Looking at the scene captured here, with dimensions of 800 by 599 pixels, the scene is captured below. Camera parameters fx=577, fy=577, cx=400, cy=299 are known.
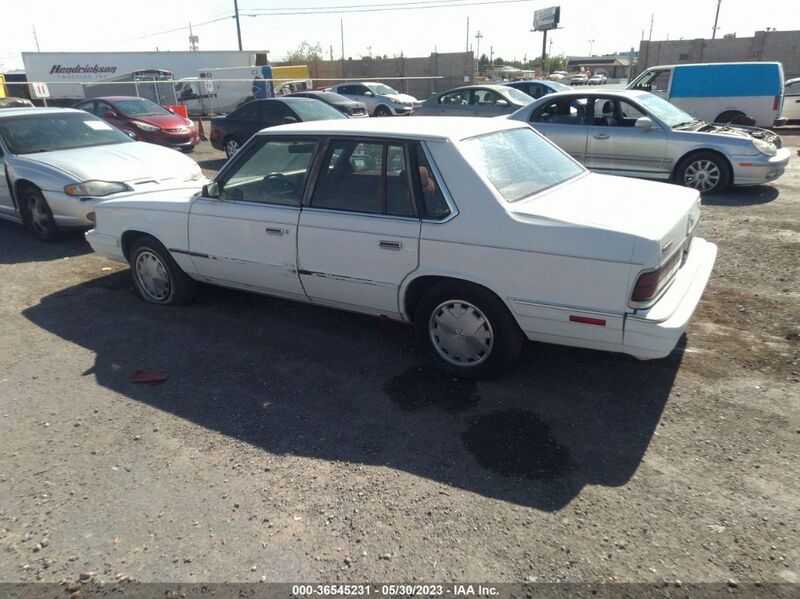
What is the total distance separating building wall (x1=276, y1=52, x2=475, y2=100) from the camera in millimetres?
41281

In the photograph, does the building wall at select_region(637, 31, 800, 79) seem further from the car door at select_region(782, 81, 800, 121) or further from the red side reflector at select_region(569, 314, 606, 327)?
the red side reflector at select_region(569, 314, 606, 327)

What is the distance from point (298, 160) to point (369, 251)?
1.03m

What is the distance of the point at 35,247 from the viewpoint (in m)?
7.40

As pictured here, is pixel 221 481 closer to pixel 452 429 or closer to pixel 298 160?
pixel 452 429

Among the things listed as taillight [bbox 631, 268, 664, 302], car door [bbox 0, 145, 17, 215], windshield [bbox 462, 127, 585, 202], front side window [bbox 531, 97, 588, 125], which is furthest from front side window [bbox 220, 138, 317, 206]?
front side window [bbox 531, 97, 588, 125]

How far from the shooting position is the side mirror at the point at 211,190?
→ 4648 mm

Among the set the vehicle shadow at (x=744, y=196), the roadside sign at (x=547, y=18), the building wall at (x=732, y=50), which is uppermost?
the roadside sign at (x=547, y=18)

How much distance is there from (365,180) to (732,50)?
45542mm

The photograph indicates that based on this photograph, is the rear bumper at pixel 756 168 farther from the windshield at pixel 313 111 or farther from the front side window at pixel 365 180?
the windshield at pixel 313 111

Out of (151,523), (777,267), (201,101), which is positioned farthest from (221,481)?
(201,101)

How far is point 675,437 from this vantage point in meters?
3.27

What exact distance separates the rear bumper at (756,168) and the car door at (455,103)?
726 centimetres

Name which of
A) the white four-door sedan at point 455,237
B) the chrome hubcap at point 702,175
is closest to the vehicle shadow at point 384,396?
the white four-door sedan at point 455,237

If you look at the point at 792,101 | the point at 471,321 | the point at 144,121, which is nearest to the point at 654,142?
the point at 471,321
